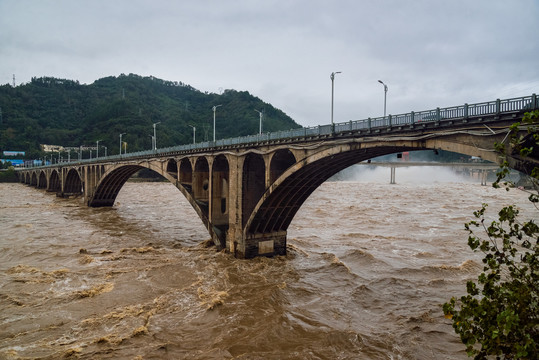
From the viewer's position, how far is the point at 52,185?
8756cm

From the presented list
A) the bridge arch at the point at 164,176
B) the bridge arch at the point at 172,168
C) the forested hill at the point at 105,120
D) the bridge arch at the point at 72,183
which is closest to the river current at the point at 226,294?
the bridge arch at the point at 164,176

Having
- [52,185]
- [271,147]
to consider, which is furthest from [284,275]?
[52,185]

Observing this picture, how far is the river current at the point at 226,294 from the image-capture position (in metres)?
14.7

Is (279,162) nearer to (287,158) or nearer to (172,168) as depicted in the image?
(287,158)

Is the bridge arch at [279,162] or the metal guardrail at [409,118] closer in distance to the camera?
the metal guardrail at [409,118]

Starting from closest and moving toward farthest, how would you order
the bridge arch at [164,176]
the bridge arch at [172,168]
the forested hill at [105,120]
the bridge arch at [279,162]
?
the bridge arch at [279,162] → the bridge arch at [164,176] → the bridge arch at [172,168] → the forested hill at [105,120]

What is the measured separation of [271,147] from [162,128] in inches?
5722

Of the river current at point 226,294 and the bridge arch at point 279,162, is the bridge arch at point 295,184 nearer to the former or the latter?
the bridge arch at point 279,162

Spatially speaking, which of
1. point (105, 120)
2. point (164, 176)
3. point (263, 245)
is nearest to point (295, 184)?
point (263, 245)

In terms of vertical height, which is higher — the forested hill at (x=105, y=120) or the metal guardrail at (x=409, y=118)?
the forested hill at (x=105, y=120)

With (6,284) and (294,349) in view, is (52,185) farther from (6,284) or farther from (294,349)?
(294,349)

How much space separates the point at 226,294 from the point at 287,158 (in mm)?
10923

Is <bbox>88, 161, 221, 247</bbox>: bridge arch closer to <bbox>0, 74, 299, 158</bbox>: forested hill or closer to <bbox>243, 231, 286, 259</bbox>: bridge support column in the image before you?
<bbox>243, 231, 286, 259</bbox>: bridge support column

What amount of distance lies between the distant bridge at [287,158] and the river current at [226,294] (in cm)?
278
